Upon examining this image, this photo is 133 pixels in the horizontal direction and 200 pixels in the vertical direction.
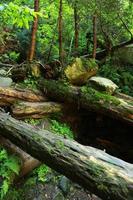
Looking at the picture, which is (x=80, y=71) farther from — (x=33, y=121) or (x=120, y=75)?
(x=120, y=75)

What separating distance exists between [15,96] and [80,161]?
137 inches

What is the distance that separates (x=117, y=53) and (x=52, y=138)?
7627 mm

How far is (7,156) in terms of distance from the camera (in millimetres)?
5871

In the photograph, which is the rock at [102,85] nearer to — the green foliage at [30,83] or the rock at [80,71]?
the rock at [80,71]

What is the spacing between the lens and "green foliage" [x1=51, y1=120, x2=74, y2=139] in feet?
24.3

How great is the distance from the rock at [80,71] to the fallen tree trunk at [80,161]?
2764 millimetres

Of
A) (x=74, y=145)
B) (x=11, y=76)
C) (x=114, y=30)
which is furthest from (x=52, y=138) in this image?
(x=114, y=30)

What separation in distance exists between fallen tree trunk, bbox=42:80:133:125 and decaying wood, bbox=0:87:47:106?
39 centimetres

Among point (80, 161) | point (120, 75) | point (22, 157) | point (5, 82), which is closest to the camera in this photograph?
point (80, 161)

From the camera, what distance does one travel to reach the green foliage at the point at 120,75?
9.59m

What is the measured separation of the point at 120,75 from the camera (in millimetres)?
10352

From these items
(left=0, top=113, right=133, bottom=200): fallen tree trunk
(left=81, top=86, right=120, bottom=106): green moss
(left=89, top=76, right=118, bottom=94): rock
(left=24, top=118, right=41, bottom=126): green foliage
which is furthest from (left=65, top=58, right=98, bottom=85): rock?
(left=0, top=113, right=133, bottom=200): fallen tree trunk

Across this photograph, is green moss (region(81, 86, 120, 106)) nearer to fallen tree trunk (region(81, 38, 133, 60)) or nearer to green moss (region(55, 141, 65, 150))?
green moss (region(55, 141, 65, 150))

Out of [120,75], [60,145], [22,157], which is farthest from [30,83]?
[120,75]
